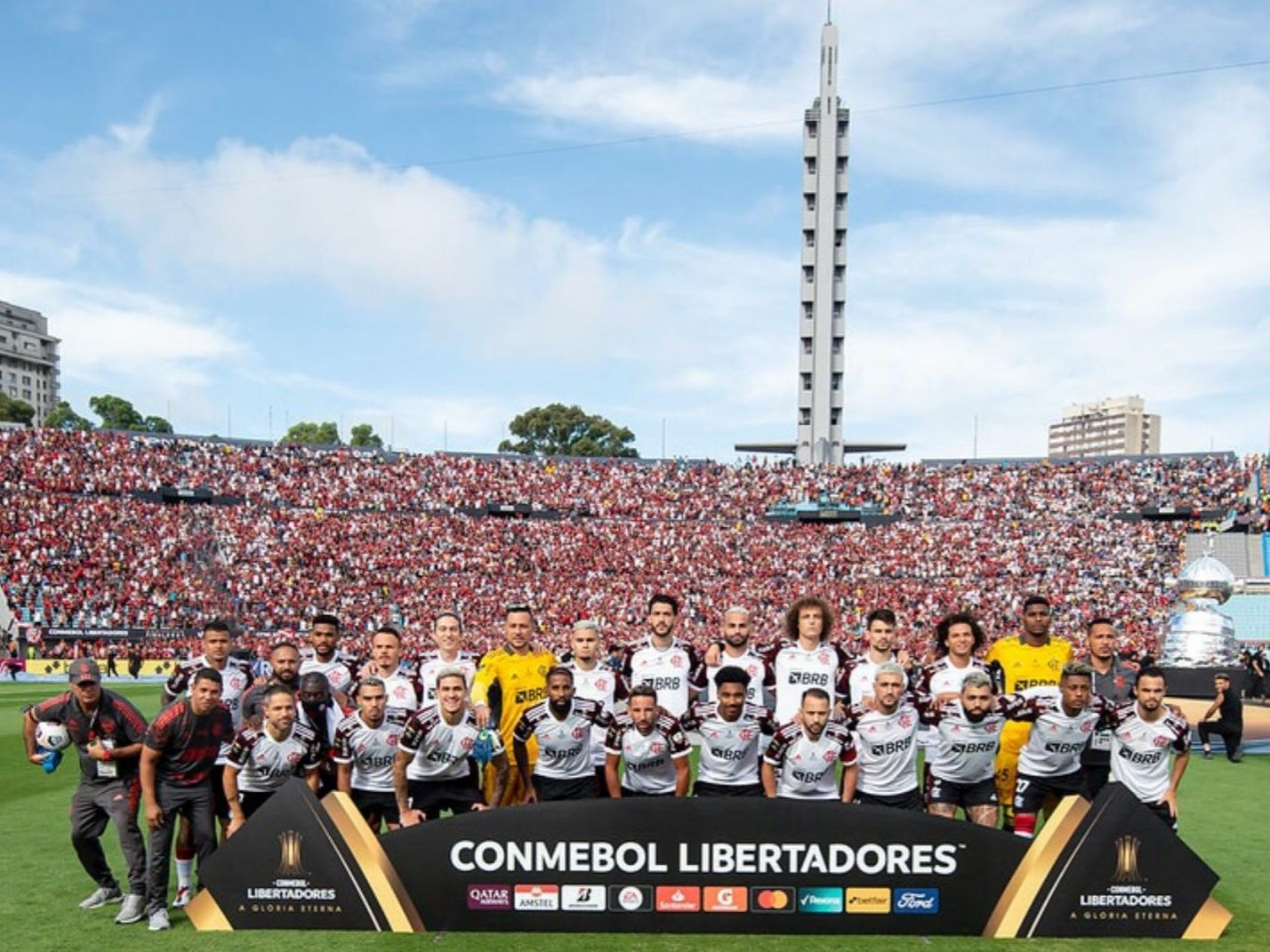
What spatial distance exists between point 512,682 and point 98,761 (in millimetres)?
3115

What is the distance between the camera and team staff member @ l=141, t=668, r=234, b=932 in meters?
7.29

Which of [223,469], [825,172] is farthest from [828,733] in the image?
[825,172]

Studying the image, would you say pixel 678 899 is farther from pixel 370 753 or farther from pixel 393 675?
pixel 393 675

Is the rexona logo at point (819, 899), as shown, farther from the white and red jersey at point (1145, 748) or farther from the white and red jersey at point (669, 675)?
the white and red jersey at point (1145, 748)

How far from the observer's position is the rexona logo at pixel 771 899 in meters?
6.94

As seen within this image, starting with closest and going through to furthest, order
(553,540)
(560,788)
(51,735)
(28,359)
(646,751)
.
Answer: (51,735) → (646,751) → (560,788) → (553,540) → (28,359)

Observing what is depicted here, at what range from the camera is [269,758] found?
7.55 meters

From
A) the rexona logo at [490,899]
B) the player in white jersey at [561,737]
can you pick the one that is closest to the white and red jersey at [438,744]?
the player in white jersey at [561,737]

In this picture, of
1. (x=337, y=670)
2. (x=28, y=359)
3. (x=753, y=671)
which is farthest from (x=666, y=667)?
(x=28, y=359)

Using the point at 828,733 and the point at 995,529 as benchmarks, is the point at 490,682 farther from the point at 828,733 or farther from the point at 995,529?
the point at 995,529

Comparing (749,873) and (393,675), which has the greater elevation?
(393,675)

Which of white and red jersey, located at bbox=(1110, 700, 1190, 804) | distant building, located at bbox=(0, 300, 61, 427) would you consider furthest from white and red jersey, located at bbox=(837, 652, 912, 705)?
distant building, located at bbox=(0, 300, 61, 427)

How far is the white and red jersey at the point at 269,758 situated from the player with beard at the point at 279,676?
0.67 meters

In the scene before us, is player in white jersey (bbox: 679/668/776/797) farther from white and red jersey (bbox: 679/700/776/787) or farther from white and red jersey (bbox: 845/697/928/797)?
white and red jersey (bbox: 845/697/928/797)
